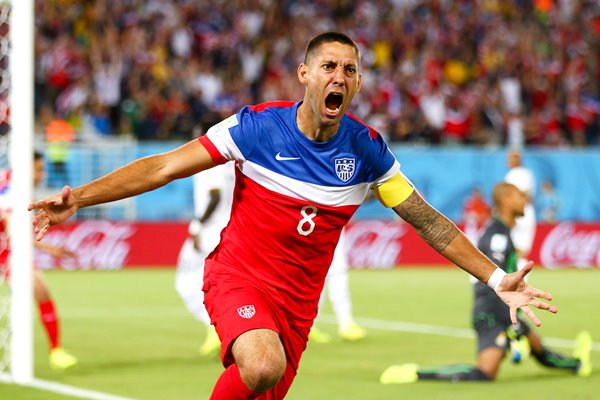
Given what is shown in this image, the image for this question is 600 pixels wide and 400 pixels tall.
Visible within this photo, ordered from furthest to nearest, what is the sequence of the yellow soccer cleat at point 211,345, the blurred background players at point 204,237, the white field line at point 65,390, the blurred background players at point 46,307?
the blurred background players at point 204,237 → the yellow soccer cleat at point 211,345 → the blurred background players at point 46,307 → the white field line at point 65,390

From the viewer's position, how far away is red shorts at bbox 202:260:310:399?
576 centimetres

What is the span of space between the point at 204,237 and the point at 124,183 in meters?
6.30

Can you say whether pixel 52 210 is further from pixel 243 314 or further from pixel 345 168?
pixel 345 168

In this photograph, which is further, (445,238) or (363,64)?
(363,64)

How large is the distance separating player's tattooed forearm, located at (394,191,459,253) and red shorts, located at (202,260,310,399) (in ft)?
2.65

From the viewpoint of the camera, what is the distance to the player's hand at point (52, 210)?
17.1 feet

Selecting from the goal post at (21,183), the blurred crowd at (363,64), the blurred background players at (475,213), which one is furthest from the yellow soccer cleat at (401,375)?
the blurred background players at (475,213)

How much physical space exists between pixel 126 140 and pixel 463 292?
7.91 metres

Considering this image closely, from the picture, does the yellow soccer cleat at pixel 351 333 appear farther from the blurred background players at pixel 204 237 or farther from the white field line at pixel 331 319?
the blurred background players at pixel 204 237

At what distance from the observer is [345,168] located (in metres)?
6.00

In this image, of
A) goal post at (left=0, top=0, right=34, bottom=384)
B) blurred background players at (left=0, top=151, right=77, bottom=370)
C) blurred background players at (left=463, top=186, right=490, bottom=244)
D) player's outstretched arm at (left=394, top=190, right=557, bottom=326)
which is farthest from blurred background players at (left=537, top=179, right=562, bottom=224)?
player's outstretched arm at (left=394, top=190, right=557, bottom=326)

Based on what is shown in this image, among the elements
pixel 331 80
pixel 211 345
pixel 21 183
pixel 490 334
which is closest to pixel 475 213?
pixel 211 345

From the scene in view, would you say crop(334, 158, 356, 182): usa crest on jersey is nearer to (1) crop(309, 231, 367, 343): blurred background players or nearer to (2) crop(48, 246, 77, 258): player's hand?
(2) crop(48, 246, 77, 258): player's hand

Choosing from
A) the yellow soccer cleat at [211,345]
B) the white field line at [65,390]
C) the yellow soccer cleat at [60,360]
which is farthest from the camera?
the yellow soccer cleat at [211,345]
